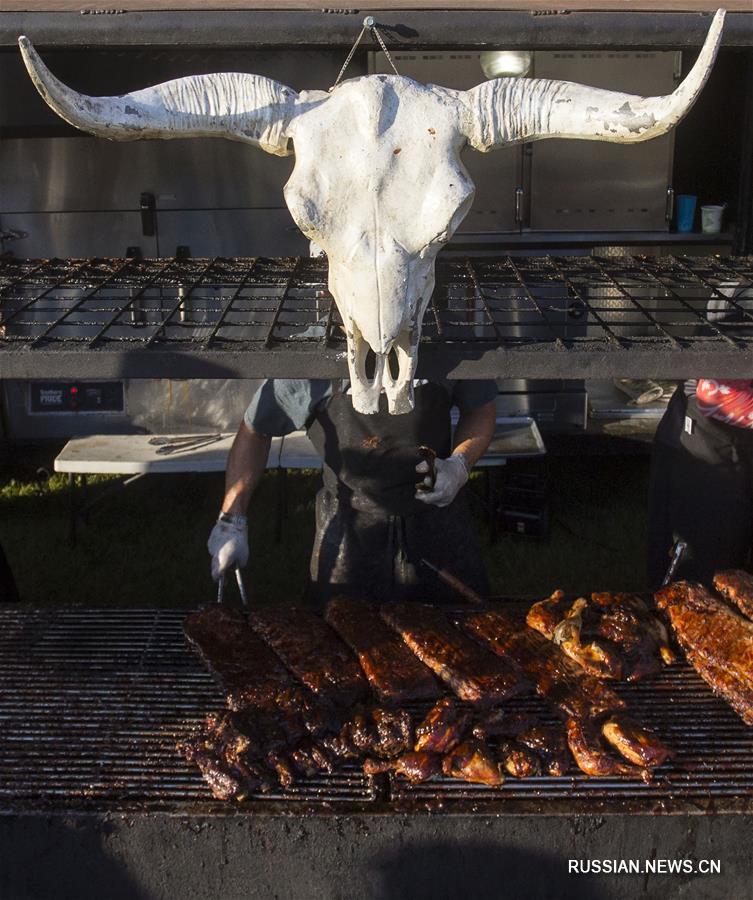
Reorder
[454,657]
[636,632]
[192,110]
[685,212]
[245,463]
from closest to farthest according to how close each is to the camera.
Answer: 1. [192,110]
2. [454,657]
3. [636,632]
4. [245,463]
5. [685,212]

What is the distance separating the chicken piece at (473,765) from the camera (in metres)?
3.28

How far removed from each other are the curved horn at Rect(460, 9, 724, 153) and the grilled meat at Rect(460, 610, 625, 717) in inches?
83.1

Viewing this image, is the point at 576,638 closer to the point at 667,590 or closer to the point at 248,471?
the point at 667,590

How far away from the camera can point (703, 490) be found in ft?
18.0

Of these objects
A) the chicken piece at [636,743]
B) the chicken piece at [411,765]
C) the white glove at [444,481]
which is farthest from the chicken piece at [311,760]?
the white glove at [444,481]

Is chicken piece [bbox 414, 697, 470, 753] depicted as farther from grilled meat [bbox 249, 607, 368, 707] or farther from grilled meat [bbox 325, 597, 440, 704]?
grilled meat [bbox 249, 607, 368, 707]

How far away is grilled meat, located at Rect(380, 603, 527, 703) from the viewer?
3666mm

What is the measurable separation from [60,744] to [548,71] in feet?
23.6

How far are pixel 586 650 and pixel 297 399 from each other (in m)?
1.90

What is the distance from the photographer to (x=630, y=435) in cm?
833

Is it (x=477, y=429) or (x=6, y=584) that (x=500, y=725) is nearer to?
(x=477, y=429)

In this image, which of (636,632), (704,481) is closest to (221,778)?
(636,632)

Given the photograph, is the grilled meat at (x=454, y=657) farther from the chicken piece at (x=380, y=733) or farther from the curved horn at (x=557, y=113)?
the curved horn at (x=557, y=113)

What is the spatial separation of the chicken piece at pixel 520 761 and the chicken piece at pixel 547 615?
74cm
